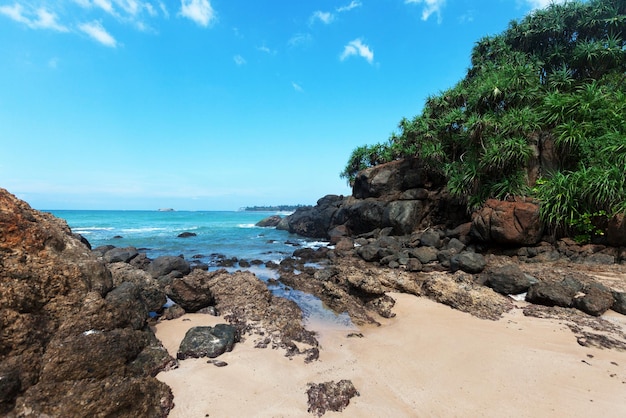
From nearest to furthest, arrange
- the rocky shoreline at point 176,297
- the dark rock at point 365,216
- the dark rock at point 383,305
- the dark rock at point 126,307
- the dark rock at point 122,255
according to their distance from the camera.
Result: the rocky shoreline at point 176,297
the dark rock at point 126,307
the dark rock at point 383,305
the dark rock at point 122,255
the dark rock at point 365,216

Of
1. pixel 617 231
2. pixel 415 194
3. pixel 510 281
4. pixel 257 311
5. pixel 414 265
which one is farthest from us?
pixel 415 194

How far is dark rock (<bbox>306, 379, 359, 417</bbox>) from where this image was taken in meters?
3.13

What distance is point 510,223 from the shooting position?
32.8ft

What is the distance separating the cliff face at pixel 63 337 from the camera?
8.81ft

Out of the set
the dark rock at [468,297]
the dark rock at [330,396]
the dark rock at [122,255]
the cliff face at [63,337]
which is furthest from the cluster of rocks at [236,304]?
the dark rock at [122,255]

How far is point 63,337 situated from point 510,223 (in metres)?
12.4

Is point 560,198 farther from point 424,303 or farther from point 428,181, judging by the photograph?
point 428,181

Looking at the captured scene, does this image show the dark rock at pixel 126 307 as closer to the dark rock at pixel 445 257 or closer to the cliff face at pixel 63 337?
the cliff face at pixel 63 337

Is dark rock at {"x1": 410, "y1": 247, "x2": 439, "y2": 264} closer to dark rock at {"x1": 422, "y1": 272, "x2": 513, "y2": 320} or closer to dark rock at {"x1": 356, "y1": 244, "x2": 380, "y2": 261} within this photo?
dark rock at {"x1": 356, "y1": 244, "x2": 380, "y2": 261}

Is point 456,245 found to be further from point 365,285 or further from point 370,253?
point 365,285

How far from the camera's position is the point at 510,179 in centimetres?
1170

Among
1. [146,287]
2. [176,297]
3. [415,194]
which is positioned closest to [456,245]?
[415,194]

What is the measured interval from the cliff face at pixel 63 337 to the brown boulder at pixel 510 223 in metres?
11.2

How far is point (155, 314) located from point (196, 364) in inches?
102
